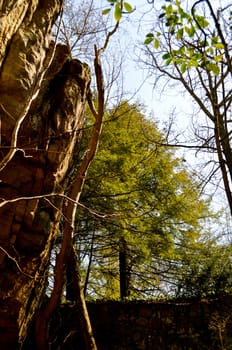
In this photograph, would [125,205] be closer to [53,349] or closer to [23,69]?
[53,349]

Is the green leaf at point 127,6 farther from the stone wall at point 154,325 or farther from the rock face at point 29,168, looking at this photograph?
the stone wall at point 154,325

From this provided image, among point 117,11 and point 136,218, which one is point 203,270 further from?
point 117,11

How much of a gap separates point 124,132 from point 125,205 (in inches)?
79.2

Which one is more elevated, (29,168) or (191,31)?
(29,168)

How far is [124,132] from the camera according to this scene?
30.7ft

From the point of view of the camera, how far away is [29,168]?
632cm

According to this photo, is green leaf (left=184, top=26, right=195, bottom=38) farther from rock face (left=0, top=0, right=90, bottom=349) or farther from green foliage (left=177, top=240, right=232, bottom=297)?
green foliage (left=177, top=240, right=232, bottom=297)

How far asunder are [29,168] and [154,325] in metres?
3.89

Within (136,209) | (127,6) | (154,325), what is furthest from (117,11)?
(136,209)

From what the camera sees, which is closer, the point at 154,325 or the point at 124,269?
the point at 154,325

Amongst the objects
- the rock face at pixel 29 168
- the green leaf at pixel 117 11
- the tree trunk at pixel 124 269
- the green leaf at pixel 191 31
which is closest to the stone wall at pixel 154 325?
the rock face at pixel 29 168

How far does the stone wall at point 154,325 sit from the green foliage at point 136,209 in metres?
1.69

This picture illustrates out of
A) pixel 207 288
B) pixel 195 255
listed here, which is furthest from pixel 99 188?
pixel 207 288

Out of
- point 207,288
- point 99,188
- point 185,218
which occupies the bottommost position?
point 207,288
